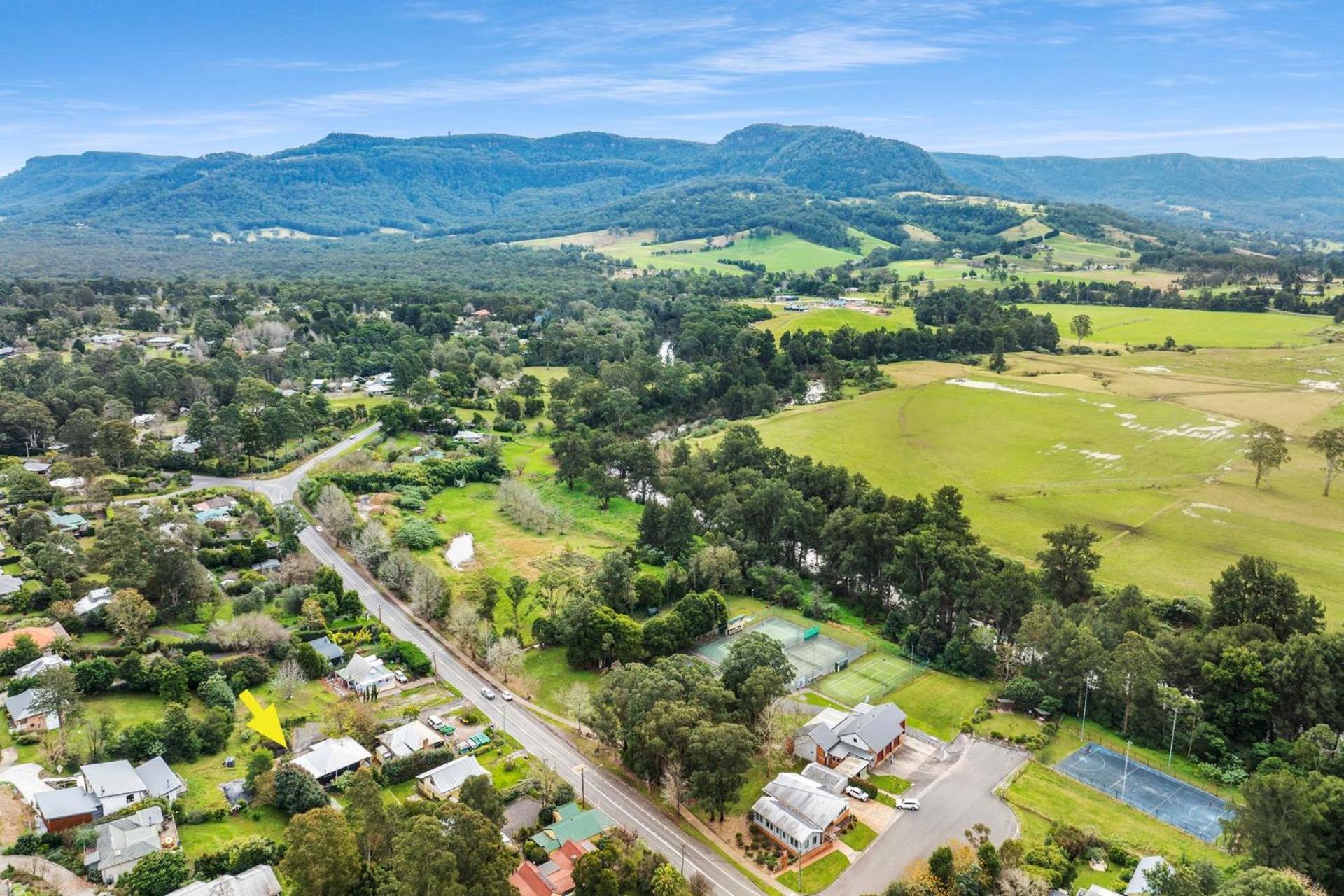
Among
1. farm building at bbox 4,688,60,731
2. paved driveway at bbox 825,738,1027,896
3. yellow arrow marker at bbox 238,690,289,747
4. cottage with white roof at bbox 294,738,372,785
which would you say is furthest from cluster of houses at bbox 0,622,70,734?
paved driveway at bbox 825,738,1027,896

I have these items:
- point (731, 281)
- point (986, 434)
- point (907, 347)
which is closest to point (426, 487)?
point (986, 434)

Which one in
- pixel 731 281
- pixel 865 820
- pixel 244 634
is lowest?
pixel 865 820

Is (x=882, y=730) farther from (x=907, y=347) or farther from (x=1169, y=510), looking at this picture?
(x=907, y=347)

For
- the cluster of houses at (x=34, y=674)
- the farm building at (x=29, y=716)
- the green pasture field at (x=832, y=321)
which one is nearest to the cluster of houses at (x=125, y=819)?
the farm building at (x=29, y=716)

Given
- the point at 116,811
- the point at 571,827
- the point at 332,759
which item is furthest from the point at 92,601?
the point at 571,827

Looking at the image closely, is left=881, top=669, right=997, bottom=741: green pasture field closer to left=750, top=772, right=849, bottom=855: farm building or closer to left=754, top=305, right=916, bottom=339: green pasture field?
left=750, top=772, right=849, bottom=855: farm building

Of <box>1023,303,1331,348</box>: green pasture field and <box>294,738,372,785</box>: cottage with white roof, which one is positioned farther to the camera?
<box>1023,303,1331,348</box>: green pasture field

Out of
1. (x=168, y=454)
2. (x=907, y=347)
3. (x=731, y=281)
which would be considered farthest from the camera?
(x=731, y=281)
